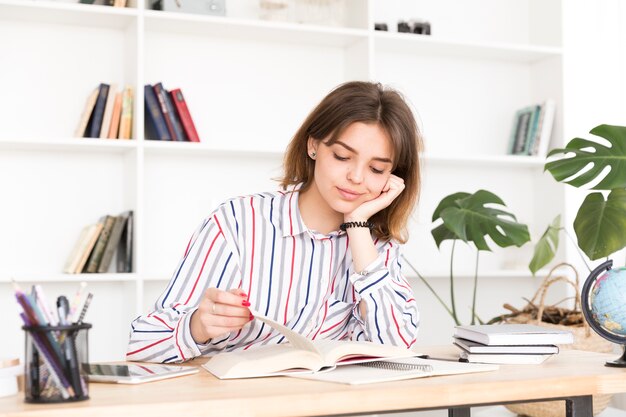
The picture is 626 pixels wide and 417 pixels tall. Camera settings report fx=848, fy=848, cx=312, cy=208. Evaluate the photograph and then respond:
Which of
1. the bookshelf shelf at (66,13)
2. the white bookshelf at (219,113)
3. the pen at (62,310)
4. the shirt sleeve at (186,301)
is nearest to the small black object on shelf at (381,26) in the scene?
the white bookshelf at (219,113)

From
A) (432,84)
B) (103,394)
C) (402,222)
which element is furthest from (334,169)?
(432,84)

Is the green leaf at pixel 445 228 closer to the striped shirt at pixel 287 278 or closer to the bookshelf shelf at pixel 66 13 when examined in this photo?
the striped shirt at pixel 287 278

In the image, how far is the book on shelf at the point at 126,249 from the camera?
3148 mm

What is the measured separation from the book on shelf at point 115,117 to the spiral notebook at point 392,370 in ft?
6.47

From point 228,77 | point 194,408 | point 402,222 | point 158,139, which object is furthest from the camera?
point 228,77

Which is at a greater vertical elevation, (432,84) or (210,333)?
(432,84)

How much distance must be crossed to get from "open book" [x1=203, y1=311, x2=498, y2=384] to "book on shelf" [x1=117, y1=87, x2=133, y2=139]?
1845 mm

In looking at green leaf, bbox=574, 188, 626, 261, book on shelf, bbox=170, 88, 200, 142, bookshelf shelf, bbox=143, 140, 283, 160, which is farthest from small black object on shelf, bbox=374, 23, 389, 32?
green leaf, bbox=574, 188, 626, 261

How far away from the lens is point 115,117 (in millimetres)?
3174

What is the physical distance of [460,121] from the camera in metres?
3.90

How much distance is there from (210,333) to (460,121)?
2612 millimetres

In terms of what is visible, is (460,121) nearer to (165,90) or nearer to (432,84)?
(432,84)

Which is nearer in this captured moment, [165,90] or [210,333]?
[210,333]

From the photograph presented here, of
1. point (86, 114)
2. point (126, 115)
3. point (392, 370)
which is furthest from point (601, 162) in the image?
point (86, 114)
